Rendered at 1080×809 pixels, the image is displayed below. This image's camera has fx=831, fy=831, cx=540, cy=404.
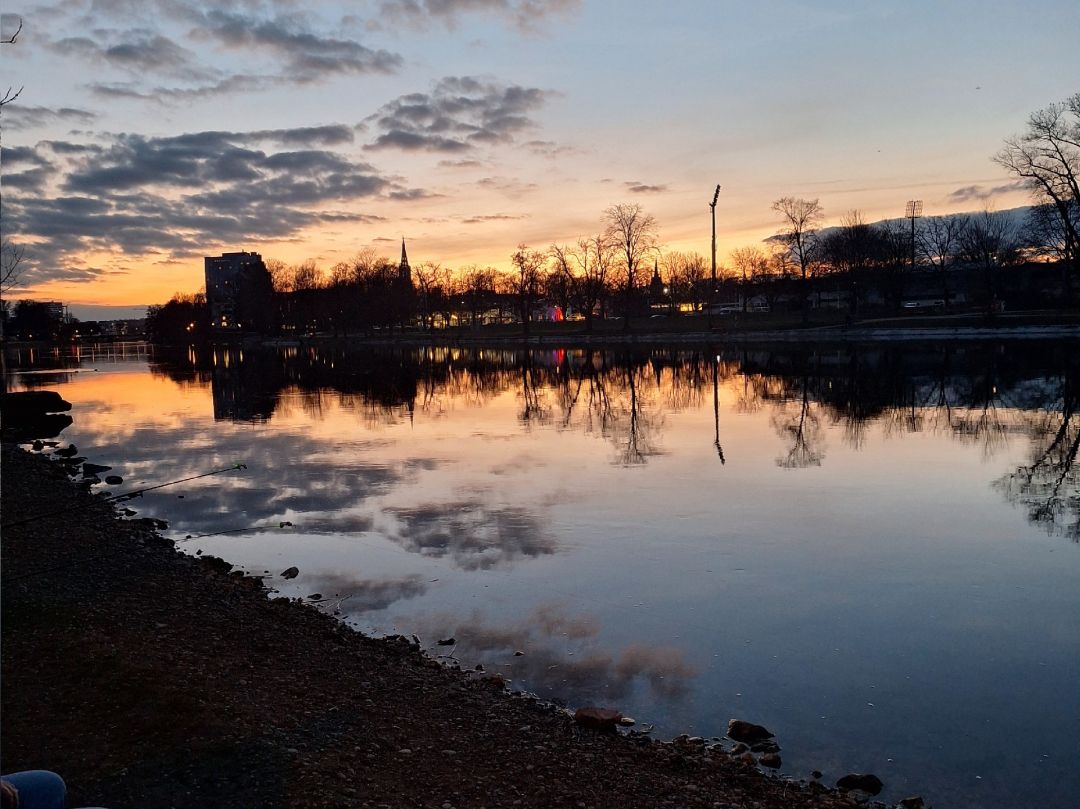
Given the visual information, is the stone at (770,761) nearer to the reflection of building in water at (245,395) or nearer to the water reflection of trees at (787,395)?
the water reflection of trees at (787,395)

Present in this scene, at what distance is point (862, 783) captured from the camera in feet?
20.8

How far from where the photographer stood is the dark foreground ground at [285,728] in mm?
5871

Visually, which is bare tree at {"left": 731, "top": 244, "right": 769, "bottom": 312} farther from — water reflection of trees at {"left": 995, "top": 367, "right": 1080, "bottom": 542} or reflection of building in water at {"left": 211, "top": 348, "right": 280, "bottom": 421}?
water reflection of trees at {"left": 995, "top": 367, "right": 1080, "bottom": 542}

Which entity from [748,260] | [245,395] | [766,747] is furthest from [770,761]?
[748,260]

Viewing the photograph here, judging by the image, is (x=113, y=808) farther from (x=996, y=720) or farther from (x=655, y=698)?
(x=996, y=720)

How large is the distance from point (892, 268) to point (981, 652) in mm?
103739

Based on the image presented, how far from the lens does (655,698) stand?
7.86 meters

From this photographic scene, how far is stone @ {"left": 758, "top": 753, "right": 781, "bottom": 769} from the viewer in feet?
21.8

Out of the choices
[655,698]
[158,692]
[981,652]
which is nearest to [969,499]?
[981,652]

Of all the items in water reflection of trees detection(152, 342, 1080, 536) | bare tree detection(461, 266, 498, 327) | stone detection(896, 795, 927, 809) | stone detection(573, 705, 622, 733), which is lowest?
stone detection(896, 795, 927, 809)

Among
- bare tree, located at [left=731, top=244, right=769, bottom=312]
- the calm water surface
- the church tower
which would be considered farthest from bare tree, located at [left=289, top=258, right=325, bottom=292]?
the calm water surface

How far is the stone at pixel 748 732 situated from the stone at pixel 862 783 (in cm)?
79

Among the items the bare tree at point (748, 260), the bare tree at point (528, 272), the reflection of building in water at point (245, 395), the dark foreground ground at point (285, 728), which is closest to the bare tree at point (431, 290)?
the bare tree at point (528, 272)

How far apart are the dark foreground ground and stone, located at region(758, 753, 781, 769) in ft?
0.61
